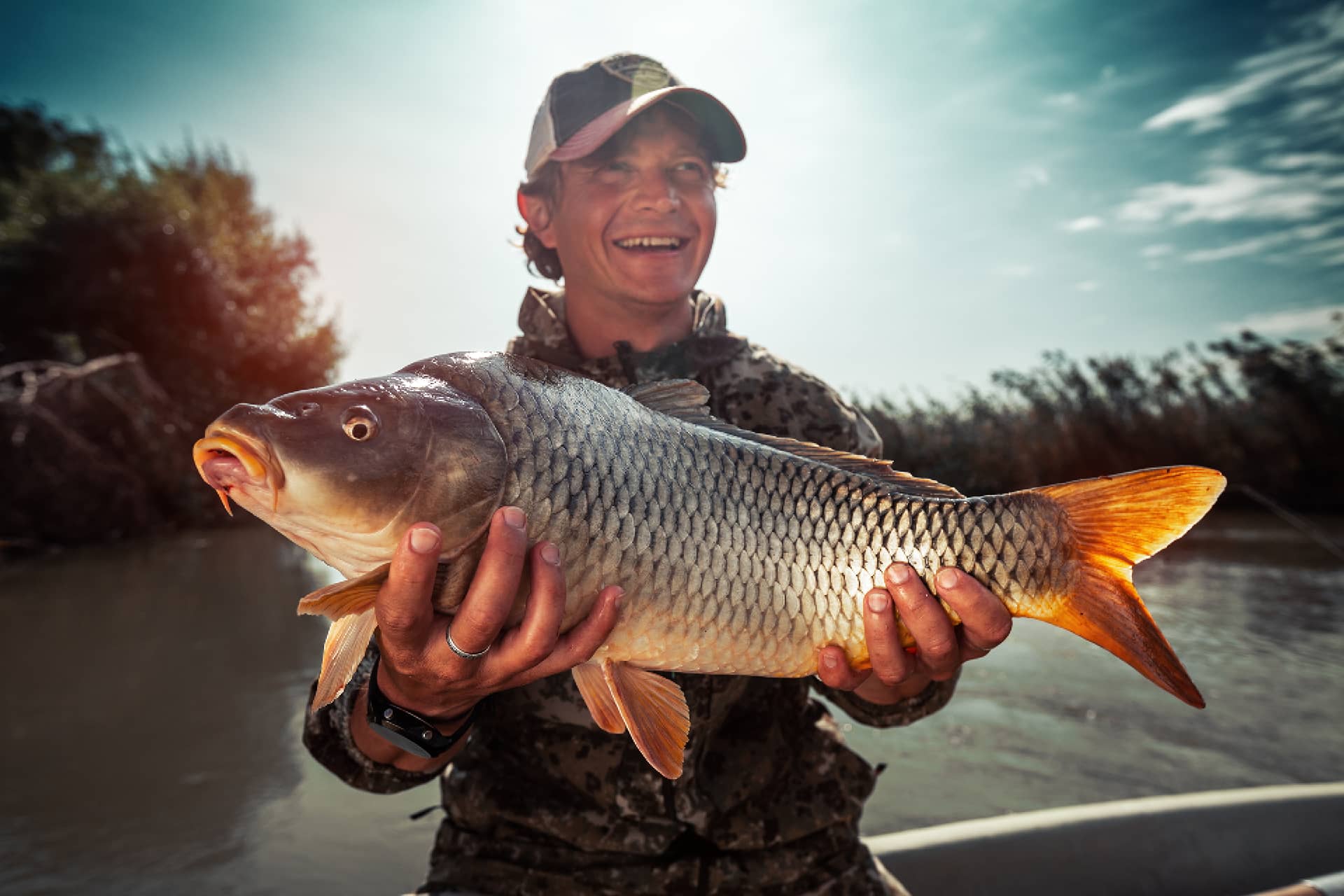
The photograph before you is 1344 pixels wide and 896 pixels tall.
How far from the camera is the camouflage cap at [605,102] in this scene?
187 centimetres

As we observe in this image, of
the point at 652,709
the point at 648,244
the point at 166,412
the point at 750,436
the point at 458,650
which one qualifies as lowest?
the point at 166,412

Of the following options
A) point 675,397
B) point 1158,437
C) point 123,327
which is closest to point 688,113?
point 675,397

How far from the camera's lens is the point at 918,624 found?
4.12 ft

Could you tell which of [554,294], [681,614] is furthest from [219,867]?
[681,614]

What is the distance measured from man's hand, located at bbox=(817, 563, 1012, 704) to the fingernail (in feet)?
2.12

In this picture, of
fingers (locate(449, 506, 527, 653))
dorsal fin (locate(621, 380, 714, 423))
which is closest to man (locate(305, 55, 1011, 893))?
fingers (locate(449, 506, 527, 653))

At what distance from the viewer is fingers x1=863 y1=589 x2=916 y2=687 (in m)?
1.23

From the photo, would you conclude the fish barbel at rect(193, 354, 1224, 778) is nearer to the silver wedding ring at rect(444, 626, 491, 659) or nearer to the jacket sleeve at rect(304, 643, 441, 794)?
the silver wedding ring at rect(444, 626, 491, 659)

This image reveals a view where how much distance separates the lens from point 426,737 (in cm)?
130

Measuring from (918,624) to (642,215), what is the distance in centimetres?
113

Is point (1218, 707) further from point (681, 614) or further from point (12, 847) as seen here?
point (12, 847)

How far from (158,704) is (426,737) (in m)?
3.89

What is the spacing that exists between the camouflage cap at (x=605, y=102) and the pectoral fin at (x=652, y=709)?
1.22m

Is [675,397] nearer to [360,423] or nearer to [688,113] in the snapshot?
[360,423]
